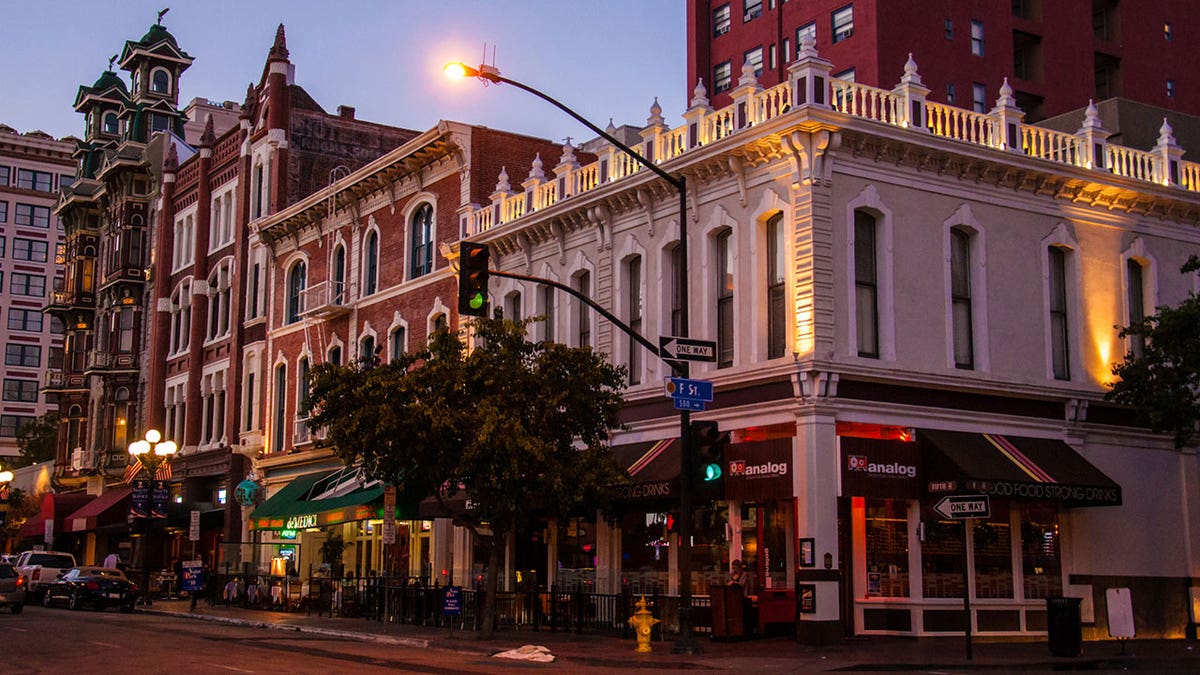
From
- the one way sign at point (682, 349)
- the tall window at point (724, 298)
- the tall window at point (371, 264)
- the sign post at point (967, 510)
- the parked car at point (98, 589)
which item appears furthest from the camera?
the tall window at point (371, 264)

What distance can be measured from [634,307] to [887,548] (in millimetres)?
8690

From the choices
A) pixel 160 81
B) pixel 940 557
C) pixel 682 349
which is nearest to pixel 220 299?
pixel 160 81

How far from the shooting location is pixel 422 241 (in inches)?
1619

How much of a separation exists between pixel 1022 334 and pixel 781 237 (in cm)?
596

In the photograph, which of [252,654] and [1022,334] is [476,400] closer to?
[252,654]

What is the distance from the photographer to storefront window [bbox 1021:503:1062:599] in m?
27.9

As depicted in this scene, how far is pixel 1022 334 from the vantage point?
94.2ft

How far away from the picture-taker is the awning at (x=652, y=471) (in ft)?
90.4

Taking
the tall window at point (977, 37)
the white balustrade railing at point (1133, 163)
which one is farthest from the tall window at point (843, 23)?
the white balustrade railing at point (1133, 163)

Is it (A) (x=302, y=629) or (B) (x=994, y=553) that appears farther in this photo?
(A) (x=302, y=629)

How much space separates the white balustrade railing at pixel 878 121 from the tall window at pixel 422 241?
260 inches

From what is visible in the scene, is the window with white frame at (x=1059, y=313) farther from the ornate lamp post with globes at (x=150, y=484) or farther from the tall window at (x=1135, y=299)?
the ornate lamp post with globes at (x=150, y=484)

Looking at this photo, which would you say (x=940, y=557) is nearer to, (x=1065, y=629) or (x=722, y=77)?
(x=1065, y=629)

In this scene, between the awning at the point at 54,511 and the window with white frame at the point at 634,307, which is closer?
the window with white frame at the point at 634,307
